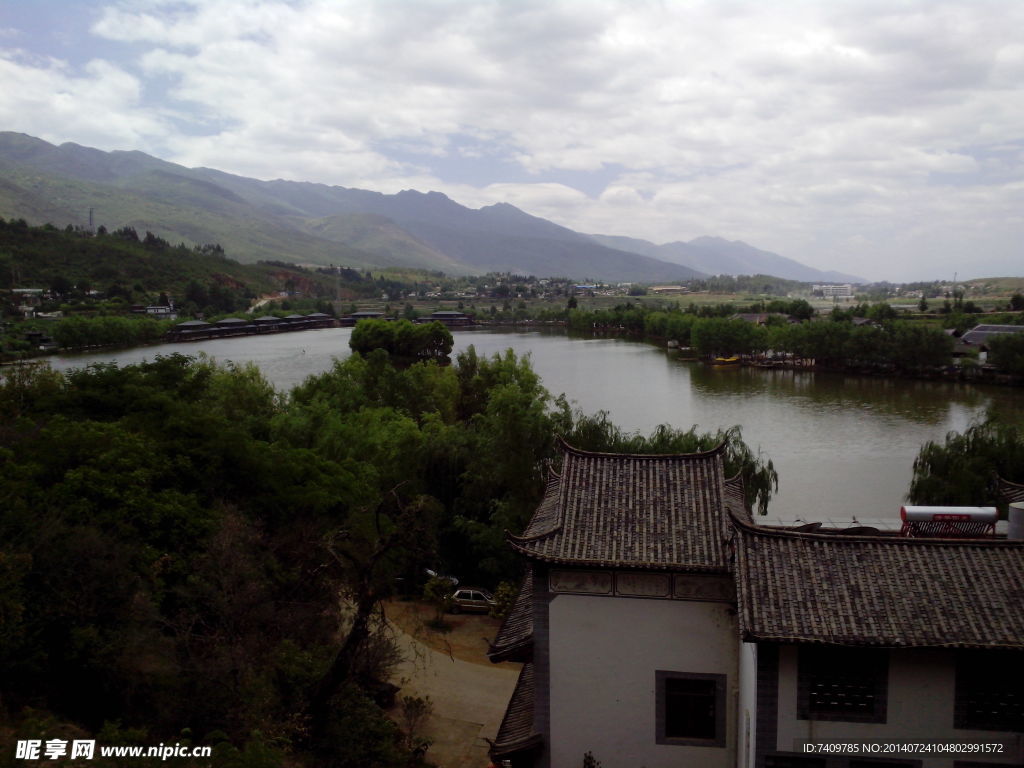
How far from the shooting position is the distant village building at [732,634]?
21.2ft

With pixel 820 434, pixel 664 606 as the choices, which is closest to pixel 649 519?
pixel 664 606

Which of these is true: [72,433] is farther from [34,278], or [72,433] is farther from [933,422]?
[34,278]

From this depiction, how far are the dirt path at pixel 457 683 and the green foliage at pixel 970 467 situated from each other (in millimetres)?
11341

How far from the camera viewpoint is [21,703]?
23.2 ft

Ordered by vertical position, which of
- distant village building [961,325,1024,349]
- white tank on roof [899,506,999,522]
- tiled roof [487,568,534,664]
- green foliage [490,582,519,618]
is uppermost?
distant village building [961,325,1024,349]

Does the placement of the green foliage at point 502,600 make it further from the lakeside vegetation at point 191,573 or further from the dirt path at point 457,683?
the lakeside vegetation at point 191,573

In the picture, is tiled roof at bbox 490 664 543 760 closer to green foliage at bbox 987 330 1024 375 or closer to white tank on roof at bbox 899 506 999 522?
white tank on roof at bbox 899 506 999 522

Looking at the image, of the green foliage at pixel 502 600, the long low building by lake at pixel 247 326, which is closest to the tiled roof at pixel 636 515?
the green foliage at pixel 502 600

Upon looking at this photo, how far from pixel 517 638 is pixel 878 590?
12.0 feet

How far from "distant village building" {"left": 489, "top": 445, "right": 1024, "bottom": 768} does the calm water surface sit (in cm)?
1257

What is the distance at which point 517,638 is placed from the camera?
818 cm

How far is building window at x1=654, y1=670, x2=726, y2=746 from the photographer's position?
7.59m

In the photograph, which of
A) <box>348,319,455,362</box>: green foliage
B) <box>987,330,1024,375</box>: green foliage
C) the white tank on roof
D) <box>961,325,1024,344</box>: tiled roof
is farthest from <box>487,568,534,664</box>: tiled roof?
<box>961,325,1024,344</box>: tiled roof

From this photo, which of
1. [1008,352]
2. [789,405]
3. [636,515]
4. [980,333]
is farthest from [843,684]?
[980,333]
